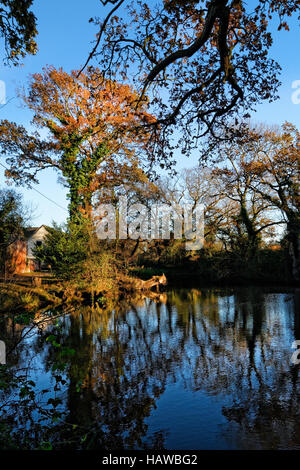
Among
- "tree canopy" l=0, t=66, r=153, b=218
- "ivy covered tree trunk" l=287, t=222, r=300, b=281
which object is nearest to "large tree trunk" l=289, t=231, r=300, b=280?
"ivy covered tree trunk" l=287, t=222, r=300, b=281

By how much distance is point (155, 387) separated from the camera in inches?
214

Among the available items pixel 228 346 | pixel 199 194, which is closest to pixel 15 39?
pixel 228 346

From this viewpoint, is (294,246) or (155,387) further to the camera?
(294,246)

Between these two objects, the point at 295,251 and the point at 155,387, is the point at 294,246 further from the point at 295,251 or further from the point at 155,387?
the point at 155,387

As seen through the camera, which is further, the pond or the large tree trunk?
the large tree trunk

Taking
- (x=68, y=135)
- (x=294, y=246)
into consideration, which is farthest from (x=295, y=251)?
(x=68, y=135)

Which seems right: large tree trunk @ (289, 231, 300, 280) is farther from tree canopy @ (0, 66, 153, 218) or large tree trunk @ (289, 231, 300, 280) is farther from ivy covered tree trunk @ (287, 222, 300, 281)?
tree canopy @ (0, 66, 153, 218)

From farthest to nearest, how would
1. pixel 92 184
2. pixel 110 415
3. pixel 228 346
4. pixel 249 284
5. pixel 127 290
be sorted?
pixel 249 284, pixel 92 184, pixel 127 290, pixel 228 346, pixel 110 415

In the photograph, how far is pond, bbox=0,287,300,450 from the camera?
3695mm

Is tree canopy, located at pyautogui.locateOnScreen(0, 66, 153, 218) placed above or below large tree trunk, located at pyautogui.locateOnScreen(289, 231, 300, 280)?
above

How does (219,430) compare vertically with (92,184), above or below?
below

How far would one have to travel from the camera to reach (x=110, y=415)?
439cm

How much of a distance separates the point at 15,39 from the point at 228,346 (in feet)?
24.1
